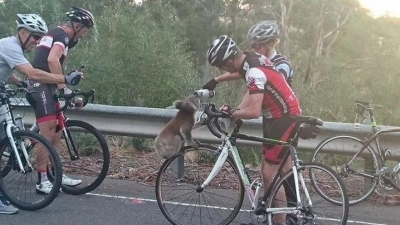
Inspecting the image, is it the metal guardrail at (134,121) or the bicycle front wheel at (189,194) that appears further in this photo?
the metal guardrail at (134,121)

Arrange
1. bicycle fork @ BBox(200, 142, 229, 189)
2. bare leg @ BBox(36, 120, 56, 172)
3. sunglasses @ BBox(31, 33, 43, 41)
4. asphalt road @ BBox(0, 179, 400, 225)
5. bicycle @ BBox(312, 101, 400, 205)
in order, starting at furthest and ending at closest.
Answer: bicycle @ BBox(312, 101, 400, 205), bare leg @ BBox(36, 120, 56, 172), sunglasses @ BBox(31, 33, 43, 41), asphalt road @ BBox(0, 179, 400, 225), bicycle fork @ BBox(200, 142, 229, 189)

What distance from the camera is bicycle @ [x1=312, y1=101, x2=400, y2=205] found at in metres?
7.82

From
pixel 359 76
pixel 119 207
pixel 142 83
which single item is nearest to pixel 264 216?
pixel 119 207

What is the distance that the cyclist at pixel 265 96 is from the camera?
5691 mm

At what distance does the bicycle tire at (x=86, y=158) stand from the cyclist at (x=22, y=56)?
2.58 ft

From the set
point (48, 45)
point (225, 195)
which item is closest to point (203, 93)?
point (225, 195)

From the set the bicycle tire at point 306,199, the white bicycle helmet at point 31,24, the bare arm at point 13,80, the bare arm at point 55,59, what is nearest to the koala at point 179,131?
the bicycle tire at point 306,199

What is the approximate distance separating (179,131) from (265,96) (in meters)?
0.89

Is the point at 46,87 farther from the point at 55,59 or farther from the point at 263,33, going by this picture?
the point at 263,33

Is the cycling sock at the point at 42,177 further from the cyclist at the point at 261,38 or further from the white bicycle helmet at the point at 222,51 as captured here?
the white bicycle helmet at the point at 222,51

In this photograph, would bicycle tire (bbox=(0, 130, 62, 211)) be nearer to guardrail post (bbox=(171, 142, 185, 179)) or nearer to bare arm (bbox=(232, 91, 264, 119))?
guardrail post (bbox=(171, 142, 185, 179))

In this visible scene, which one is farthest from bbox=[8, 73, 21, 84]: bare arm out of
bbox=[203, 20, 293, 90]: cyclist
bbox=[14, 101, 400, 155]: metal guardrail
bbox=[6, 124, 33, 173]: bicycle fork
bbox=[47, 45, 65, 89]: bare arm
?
bbox=[203, 20, 293, 90]: cyclist

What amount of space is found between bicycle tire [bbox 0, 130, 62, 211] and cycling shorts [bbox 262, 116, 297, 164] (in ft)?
7.10

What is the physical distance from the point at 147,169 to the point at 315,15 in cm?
2755
